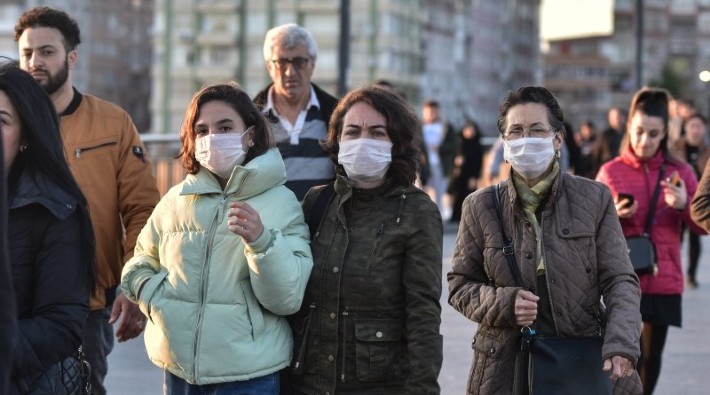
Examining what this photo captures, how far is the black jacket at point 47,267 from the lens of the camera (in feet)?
13.9

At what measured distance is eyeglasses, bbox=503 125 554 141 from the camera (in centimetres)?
544

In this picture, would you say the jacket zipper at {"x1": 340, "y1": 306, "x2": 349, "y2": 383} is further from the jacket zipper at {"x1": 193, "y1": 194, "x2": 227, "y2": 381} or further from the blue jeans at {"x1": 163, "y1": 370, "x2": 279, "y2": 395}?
the jacket zipper at {"x1": 193, "y1": 194, "x2": 227, "y2": 381}

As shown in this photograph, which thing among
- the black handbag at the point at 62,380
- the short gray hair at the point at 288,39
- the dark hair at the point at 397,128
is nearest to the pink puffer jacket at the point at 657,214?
the short gray hair at the point at 288,39

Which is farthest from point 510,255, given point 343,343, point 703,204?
point 703,204

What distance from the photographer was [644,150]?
7656 millimetres

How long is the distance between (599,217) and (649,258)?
2.22m

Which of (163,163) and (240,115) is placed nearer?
(240,115)

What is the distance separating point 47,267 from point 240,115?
1317 millimetres

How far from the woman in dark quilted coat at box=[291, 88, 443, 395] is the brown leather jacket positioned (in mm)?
1501

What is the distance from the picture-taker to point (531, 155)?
17.6ft

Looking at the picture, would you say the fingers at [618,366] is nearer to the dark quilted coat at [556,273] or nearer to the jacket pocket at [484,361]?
the dark quilted coat at [556,273]

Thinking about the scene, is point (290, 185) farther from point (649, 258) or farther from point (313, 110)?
point (649, 258)

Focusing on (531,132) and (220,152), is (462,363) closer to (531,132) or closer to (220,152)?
(531,132)

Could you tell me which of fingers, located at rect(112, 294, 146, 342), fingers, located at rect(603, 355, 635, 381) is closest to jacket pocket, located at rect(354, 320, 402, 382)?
fingers, located at rect(603, 355, 635, 381)
